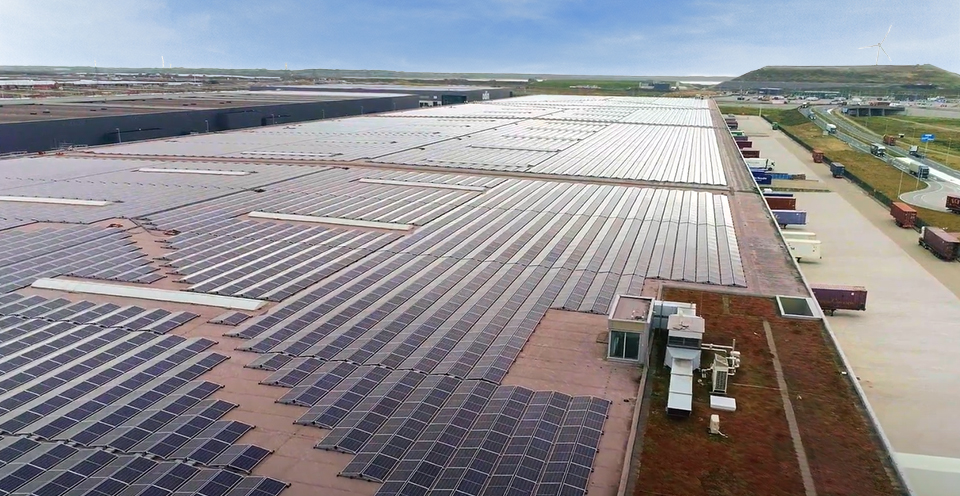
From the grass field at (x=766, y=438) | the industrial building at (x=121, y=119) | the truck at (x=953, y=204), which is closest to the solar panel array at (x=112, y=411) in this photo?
the grass field at (x=766, y=438)

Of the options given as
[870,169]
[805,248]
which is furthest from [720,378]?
[870,169]

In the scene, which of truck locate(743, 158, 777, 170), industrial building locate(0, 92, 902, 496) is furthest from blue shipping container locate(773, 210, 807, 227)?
truck locate(743, 158, 777, 170)

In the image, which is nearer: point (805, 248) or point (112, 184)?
point (112, 184)

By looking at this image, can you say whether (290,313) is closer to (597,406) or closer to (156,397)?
(156,397)

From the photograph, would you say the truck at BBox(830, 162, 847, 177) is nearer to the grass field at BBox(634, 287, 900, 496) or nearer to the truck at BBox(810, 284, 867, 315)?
the truck at BBox(810, 284, 867, 315)

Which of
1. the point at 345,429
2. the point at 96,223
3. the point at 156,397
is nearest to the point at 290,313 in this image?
the point at 156,397

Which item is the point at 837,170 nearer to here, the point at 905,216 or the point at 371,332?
the point at 905,216
